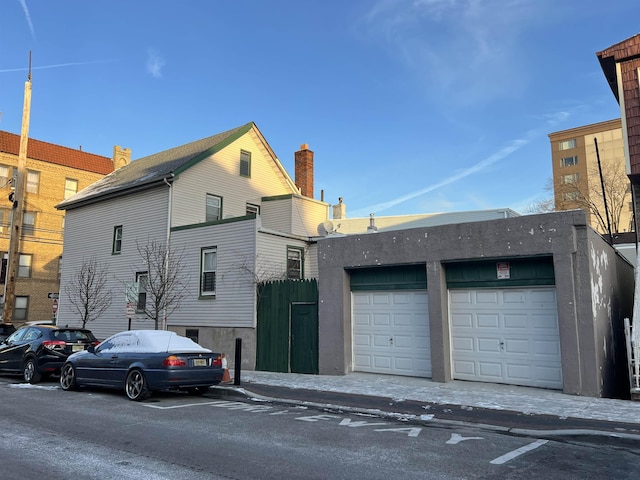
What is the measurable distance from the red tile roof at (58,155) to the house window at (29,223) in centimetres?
410

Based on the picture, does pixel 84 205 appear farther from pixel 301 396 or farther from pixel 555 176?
pixel 555 176

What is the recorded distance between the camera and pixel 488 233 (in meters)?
11.8

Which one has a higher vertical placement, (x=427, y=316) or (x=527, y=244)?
(x=527, y=244)

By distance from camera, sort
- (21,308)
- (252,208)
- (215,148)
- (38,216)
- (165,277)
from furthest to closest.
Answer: (38,216) < (21,308) < (252,208) < (215,148) < (165,277)

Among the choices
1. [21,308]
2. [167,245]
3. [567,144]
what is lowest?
[21,308]

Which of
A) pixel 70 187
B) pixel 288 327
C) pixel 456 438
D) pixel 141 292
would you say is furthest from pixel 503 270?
pixel 70 187

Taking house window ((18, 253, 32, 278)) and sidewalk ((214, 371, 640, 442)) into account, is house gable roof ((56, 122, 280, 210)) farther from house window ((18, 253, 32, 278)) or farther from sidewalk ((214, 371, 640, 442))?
house window ((18, 253, 32, 278))

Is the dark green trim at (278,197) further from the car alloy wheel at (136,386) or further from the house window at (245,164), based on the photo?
the car alloy wheel at (136,386)

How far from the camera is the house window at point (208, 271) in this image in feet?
57.6

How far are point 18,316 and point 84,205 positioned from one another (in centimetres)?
1641

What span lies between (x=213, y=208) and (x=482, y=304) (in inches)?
502

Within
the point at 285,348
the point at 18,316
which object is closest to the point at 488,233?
the point at 285,348

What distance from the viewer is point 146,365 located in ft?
34.3

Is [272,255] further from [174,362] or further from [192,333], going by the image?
[174,362]
